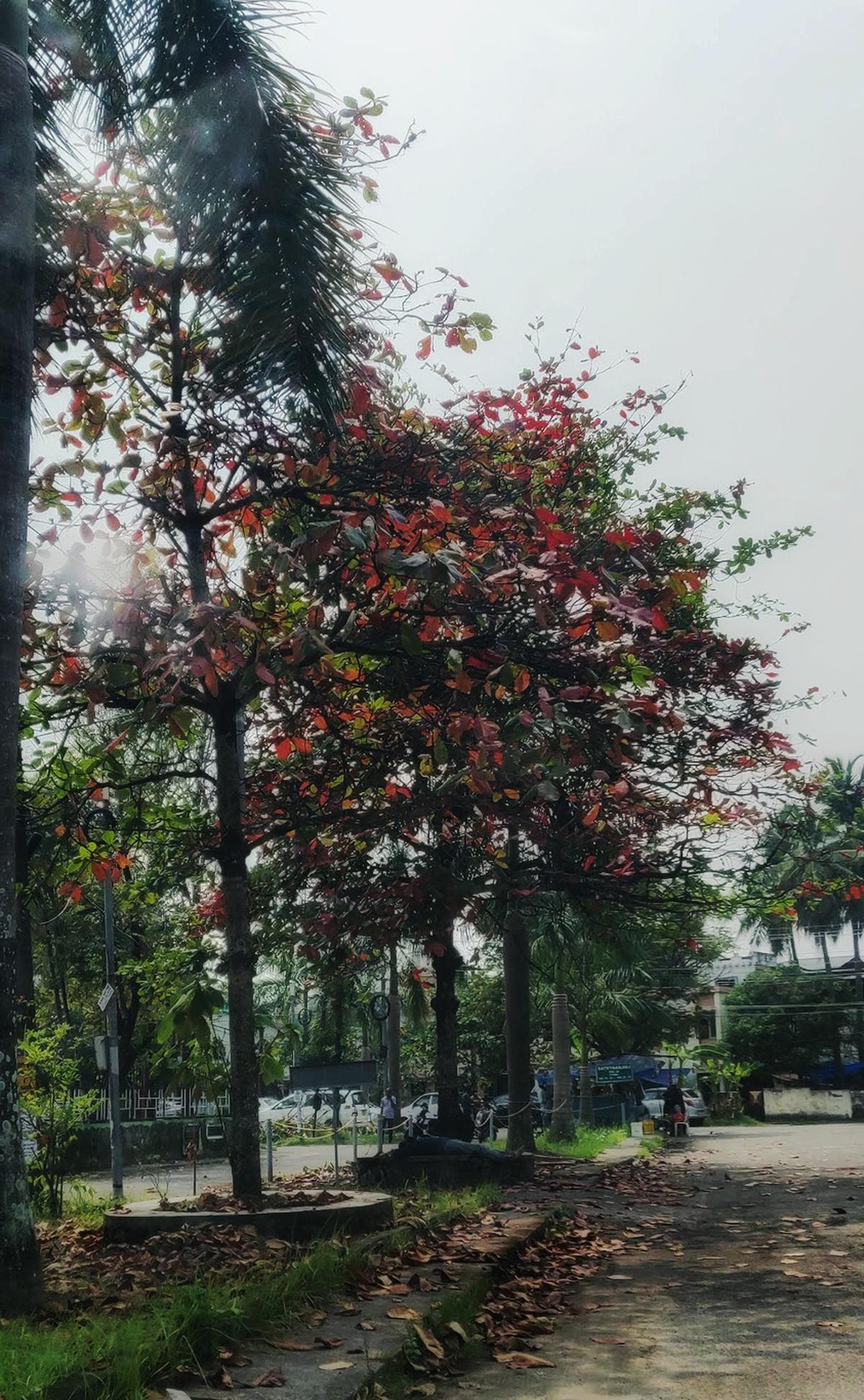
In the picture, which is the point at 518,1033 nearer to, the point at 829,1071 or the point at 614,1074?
the point at 614,1074

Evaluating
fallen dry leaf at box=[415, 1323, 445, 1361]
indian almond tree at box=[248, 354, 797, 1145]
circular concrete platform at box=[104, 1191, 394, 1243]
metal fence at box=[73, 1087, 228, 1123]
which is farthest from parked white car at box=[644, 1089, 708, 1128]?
fallen dry leaf at box=[415, 1323, 445, 1361]

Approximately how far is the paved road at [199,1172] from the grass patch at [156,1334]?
11193 mm

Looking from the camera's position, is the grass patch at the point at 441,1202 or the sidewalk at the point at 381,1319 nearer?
the sidewalk at the point at 381,1319

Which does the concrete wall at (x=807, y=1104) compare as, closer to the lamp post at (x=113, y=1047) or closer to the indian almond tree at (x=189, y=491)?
the lamp post at (x=113, y=1047)

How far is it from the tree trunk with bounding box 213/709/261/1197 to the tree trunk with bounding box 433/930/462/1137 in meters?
7.38

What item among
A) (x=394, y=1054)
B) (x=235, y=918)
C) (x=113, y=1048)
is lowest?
(x=394, y=1054)

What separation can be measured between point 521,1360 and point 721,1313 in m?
1.67

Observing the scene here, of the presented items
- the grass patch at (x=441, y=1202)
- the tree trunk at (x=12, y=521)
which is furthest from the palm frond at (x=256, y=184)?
the grass patch at (x=441, y=1202)

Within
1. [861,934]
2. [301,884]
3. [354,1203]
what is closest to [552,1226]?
[354,1203]

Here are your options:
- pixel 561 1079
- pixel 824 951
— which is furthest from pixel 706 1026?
pixel 561 1079

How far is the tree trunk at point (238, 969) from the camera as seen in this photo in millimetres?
8359

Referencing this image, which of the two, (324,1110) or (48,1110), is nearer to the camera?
(48,1110)

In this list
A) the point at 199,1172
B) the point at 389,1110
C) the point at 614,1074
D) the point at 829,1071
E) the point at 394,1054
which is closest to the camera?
the point at 199,1172

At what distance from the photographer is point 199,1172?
82.9 feet
